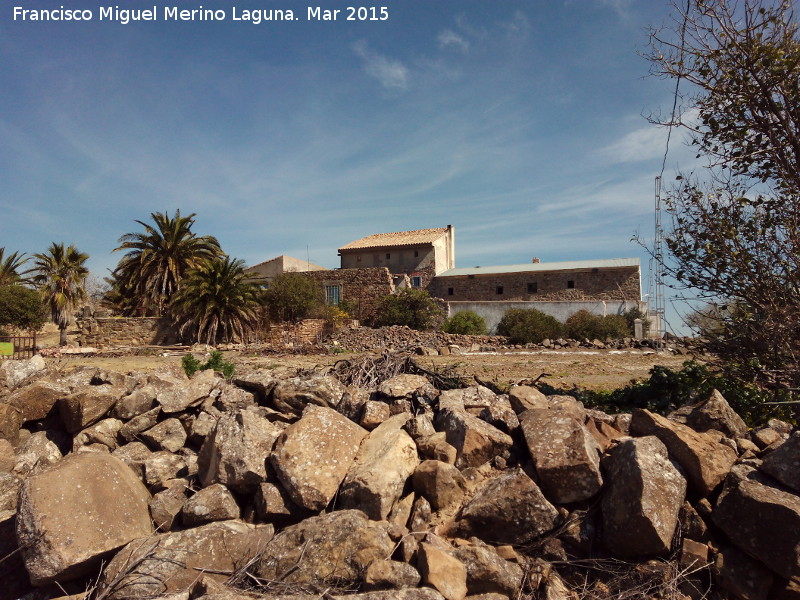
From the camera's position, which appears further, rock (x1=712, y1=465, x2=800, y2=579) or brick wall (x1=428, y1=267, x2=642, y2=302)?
brick wall (x1=428, y1=267, x2=642, y2=302)

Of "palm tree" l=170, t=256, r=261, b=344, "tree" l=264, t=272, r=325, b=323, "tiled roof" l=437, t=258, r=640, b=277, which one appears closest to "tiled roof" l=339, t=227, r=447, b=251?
"tiled roof" l=437, t=258, r=640, b=277

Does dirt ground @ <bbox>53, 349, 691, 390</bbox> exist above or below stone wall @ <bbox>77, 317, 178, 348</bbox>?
below

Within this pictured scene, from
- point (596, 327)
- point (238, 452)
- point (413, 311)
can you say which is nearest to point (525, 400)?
point (238, 452)

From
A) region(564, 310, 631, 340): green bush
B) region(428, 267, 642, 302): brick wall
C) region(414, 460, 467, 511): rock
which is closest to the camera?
region(414, 460, 467, 511): rock

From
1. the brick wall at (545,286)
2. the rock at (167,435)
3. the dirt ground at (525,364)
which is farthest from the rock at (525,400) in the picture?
the brick wall at (545,286)

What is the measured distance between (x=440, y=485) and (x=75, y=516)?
2347 mm

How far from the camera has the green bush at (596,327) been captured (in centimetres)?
A: 2392

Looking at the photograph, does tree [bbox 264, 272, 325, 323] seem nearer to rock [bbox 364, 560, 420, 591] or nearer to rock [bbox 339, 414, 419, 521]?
rock [bbox 339, 414, 419, 521]

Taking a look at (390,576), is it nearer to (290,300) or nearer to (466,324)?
(466,324)

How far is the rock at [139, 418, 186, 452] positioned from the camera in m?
4.50

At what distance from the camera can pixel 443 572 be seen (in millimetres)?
2791

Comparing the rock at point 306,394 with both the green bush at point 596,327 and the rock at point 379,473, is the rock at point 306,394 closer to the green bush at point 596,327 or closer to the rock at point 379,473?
the rock at point 379,473

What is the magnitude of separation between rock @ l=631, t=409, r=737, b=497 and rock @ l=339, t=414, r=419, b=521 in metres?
1.86

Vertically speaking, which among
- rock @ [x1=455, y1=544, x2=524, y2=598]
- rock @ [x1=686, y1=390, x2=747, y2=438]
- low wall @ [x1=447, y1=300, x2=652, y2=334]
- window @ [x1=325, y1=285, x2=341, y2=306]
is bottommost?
rock @ [x1=455, y1=544, x2=524, y2=598]
